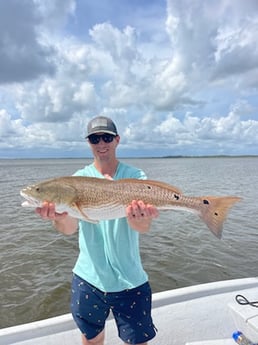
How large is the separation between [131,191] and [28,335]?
214 centimetres

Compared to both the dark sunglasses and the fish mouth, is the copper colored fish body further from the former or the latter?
the dark sunglasses

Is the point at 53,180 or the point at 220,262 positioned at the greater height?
the point at 53,180

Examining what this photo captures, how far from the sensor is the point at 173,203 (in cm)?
319

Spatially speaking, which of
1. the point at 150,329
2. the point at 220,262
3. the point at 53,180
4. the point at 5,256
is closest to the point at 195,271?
the point at 220,262

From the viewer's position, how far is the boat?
3.74 m

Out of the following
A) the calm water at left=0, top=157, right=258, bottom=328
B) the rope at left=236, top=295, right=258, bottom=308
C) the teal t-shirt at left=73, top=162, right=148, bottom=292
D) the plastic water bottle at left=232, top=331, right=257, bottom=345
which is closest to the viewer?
the teal t-shirt at left=73, top=162, right=148, bottom=292

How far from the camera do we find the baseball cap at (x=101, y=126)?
3.08 meters

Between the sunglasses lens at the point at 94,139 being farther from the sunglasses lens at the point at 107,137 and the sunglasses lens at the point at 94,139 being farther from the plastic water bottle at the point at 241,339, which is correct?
the plastic water bottle at the point at 241,339

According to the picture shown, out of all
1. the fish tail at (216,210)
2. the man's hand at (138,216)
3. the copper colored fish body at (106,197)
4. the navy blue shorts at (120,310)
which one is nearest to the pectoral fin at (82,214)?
the copper colored fish body at (106,197)

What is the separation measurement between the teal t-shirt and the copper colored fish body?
5.3 inches

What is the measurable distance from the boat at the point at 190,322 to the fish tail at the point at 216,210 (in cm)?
115

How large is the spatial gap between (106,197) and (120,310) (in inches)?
39.3

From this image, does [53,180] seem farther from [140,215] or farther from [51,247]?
[51,247]

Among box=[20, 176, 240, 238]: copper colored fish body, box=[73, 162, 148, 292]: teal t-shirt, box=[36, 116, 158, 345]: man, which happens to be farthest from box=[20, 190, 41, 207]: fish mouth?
box=[73, 162, 148, 292]: teal t-shirt
